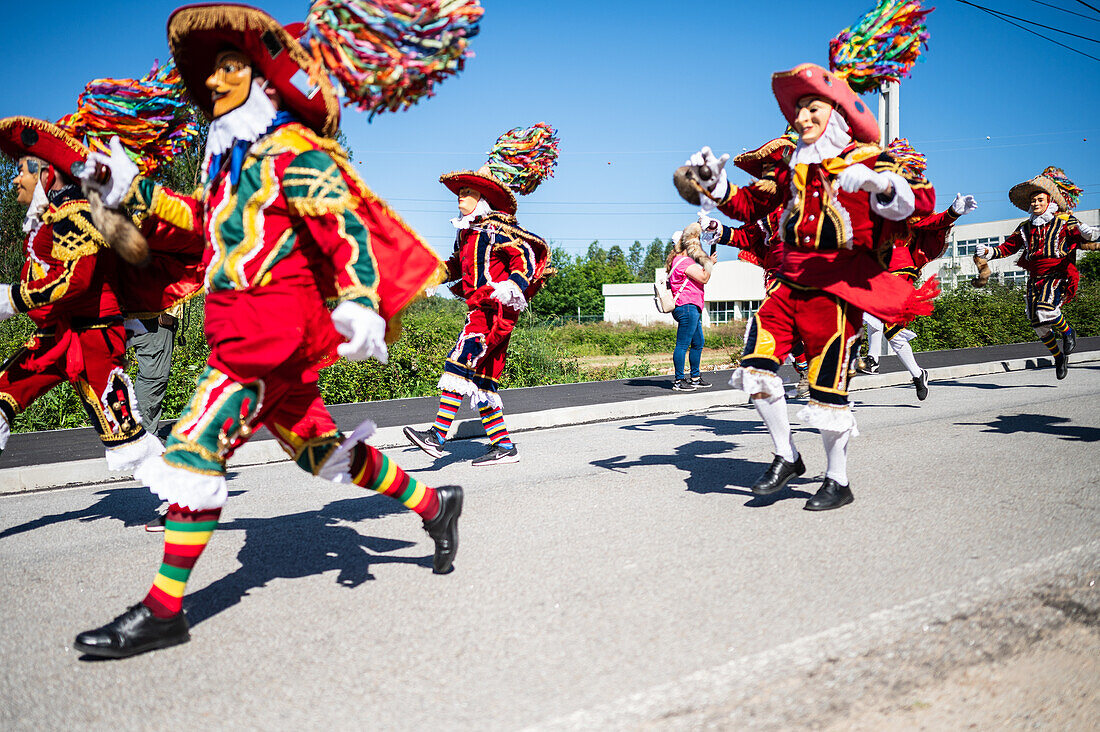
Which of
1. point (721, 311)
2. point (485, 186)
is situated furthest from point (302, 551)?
point (721, 311)

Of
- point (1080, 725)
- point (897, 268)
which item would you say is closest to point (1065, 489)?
point (1080, 725)

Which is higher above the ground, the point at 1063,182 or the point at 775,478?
the point at 1063,182

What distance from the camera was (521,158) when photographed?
22.4 feet

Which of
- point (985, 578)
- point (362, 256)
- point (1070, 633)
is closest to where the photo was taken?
point (1070, 633)

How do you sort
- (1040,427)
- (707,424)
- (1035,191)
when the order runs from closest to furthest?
(1040,427), (707,424), (1035,191)

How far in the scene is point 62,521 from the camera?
517 centimetres

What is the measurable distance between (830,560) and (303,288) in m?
2.54

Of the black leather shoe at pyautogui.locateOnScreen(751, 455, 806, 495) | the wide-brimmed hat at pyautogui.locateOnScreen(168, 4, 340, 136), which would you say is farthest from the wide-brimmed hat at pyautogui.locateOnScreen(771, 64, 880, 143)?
the wide-brimmed hat at pyautogui.locateOnScreen(168, 4, 340, 136)

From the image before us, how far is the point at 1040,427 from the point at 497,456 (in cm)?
477

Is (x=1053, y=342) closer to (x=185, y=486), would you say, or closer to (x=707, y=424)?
(x=707, y=424)

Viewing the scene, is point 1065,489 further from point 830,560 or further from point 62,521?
point 62,521

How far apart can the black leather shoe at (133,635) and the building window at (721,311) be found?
64943mm

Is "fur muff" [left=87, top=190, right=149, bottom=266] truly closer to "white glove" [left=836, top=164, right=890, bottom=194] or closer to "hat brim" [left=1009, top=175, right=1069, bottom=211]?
"white glove" [left=836, top=164, right=890, bottom=194]

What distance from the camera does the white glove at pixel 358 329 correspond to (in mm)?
2986
